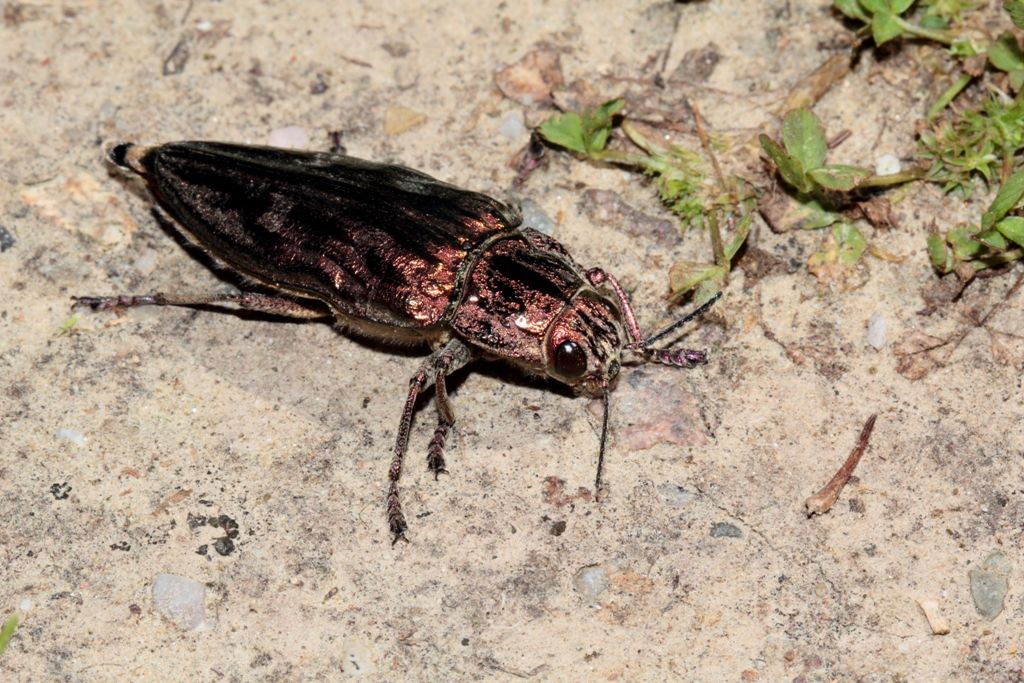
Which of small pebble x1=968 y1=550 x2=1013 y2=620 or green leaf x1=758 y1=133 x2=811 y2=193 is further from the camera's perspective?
green leaf x1=758 y1=133 x2=811 y2=193

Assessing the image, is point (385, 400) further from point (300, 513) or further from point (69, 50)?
point (69, 50)

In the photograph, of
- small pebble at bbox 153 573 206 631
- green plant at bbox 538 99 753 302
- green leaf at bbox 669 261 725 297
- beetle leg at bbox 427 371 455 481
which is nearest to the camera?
small pebble at bbox 153 573 206 631

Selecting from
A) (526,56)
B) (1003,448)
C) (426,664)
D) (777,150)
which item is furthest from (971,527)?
(526,56)

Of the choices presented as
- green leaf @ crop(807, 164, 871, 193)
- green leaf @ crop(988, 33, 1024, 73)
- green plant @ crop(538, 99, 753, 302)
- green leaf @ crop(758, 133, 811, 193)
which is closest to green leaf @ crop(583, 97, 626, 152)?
green plant @ crop(538, 99, 753, 302)

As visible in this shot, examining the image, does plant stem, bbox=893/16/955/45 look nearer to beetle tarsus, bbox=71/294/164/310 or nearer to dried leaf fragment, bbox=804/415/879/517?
dried leaf fragment, bbox=804/415/879/517

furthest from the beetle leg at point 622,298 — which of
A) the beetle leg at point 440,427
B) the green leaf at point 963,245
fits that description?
the green leaf at point 963,245

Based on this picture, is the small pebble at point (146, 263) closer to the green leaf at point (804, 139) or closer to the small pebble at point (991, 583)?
the green leaf at point (804, 139)

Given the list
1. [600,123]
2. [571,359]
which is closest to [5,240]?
[571,359]
